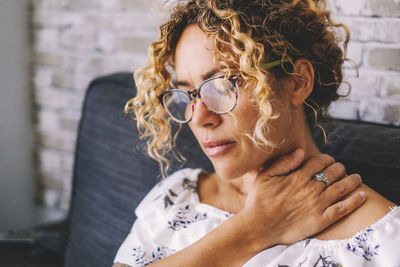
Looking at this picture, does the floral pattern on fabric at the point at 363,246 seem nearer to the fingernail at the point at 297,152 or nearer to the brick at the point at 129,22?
the fingernail at the point at 297,152

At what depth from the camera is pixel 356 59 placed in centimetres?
118

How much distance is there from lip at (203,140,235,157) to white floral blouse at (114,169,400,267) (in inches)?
7.8

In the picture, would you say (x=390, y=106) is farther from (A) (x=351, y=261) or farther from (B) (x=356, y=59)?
(A) (x=351, y=261)

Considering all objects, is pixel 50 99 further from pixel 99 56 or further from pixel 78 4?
pixel 78 4

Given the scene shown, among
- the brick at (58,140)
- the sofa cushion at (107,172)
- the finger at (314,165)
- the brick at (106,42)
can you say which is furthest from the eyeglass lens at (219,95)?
the brick at (58,140)

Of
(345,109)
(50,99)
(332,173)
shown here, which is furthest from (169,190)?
(50,99)

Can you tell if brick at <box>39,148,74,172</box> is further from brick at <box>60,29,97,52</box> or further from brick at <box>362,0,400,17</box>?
brick at <box>362,0,400,17</box>

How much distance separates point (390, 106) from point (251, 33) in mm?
548

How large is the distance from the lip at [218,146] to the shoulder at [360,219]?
29 cm

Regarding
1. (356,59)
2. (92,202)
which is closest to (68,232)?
(92,202)

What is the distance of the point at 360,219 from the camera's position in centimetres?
86

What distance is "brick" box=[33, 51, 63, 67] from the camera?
1.92 m

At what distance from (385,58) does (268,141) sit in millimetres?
502

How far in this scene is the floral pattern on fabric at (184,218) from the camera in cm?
107
